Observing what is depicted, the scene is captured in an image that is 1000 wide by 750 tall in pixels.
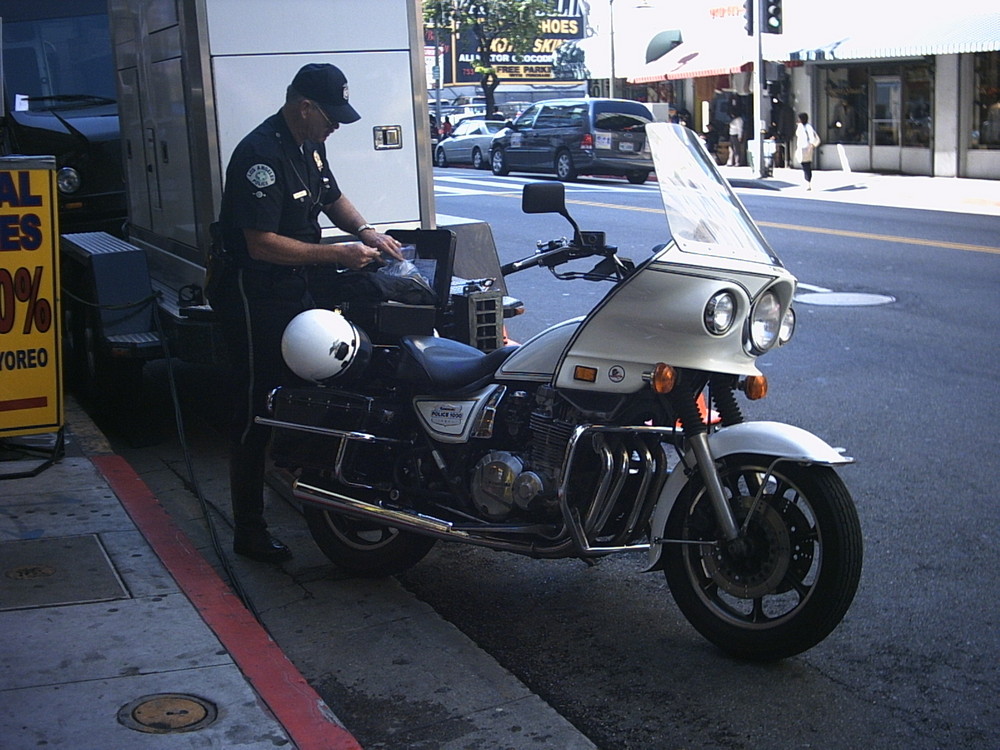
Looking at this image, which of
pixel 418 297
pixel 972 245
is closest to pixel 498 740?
pixel 418 297

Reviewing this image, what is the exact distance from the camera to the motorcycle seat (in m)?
4.75

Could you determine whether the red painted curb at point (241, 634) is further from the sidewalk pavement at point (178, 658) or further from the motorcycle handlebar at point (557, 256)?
the motorcycle handlebar at point (557, 256)

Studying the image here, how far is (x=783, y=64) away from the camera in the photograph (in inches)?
1253

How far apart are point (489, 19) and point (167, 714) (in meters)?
48.9

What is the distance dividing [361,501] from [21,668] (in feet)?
4.50

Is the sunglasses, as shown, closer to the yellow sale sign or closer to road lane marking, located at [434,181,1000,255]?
the yellow sale sign

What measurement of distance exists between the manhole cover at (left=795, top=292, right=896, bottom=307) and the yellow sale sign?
24.5ft

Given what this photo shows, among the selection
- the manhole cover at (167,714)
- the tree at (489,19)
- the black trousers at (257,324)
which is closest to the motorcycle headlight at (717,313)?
the black trousers at (257,324)

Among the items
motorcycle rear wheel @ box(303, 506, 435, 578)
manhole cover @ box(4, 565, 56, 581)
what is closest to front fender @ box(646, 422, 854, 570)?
motorcycle rear wheel @ box(303, 506, 435, 578)

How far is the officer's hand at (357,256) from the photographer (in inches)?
198

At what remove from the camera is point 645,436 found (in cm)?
445

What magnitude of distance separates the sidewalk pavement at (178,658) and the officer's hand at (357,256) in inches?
52.3

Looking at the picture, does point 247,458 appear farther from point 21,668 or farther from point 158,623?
point 21,668

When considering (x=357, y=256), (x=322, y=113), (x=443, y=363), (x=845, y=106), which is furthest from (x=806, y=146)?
(x=443, y=363)
